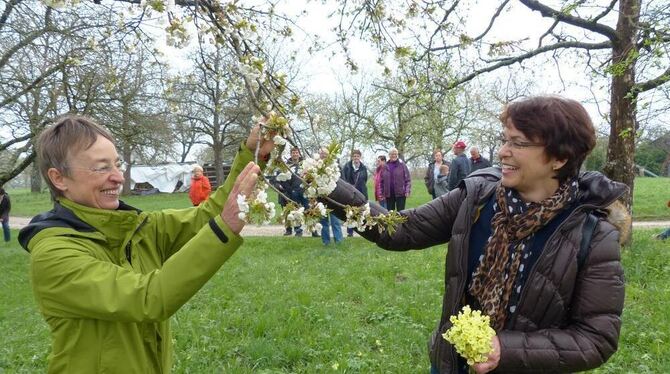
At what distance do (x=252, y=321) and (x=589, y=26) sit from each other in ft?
20.1

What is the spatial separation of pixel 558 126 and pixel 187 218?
1.67m

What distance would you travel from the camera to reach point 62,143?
182cm

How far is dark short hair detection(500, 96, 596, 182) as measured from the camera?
191 centimetres

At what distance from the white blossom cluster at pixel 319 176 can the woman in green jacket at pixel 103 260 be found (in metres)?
0.22

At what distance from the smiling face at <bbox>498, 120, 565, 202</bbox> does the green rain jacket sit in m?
1.15

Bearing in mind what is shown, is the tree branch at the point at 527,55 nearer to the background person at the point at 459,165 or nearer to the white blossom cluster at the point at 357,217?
the background person at the point at 459,165

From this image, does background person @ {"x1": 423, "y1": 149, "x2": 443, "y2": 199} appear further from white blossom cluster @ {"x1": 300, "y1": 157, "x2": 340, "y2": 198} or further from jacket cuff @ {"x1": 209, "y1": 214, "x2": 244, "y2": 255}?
jacket cuff @ {"x1": 209, "y1": 214, "x2": 244, "y2": 255}

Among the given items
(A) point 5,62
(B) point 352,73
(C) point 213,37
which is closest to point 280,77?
(C) point 213,37

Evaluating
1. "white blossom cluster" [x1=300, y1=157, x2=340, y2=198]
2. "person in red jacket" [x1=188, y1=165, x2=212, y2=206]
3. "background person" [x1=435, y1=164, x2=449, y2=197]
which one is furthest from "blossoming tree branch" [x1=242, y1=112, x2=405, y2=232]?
"person in red jacket" [x1=188, y1=165, x2=212, y2=206]

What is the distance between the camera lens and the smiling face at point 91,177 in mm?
1816

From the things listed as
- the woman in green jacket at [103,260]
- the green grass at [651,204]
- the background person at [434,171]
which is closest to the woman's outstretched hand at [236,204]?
the woman in green jacket at [103,260]

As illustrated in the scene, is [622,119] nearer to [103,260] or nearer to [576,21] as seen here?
[576,21]

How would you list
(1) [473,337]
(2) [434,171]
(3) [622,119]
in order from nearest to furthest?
(1) [473,337], (3) [622,119], (2) [434,171]

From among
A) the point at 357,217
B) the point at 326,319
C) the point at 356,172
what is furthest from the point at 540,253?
the point at 356,172
